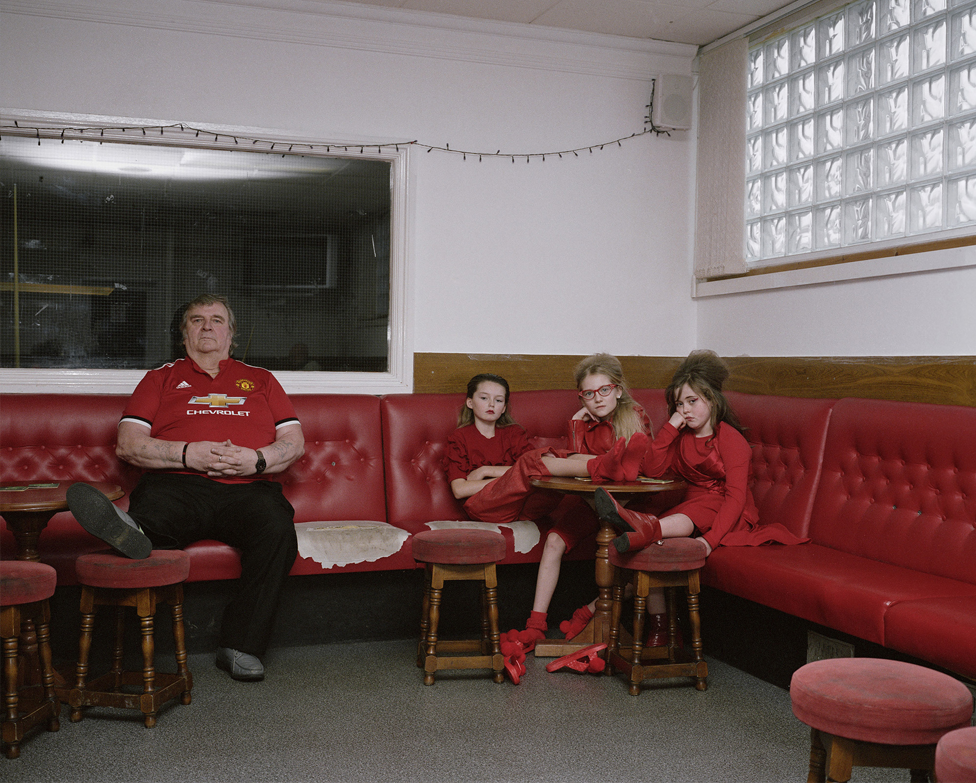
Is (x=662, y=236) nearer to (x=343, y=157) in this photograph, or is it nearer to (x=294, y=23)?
(x=343, y=157)

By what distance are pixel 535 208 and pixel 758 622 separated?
2412mm

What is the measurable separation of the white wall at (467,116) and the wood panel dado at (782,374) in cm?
7

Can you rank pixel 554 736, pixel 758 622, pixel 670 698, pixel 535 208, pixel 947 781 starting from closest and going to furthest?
1. pixel 947 781
2. pixel 554 736
3. pixel 670 698
4. pixel 758 622
5. pixel 535 208

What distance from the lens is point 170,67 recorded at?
4.07m

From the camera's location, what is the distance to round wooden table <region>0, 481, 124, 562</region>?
2646 mm

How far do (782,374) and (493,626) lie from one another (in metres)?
2.01

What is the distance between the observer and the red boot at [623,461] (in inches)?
126

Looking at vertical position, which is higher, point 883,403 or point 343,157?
point 343,157

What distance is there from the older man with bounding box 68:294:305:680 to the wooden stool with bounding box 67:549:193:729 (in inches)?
2.9

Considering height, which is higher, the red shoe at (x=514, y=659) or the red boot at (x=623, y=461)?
the red boot at (x=623, y=461)

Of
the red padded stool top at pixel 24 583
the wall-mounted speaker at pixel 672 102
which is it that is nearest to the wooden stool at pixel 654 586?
the red padded stool top at pixel 24 583

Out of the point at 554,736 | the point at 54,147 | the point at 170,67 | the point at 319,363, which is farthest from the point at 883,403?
the point at 54,147

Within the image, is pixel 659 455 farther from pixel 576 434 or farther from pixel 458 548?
pixel 458 548

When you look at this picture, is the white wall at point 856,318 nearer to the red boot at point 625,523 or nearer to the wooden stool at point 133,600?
the red boot at point 625,523
